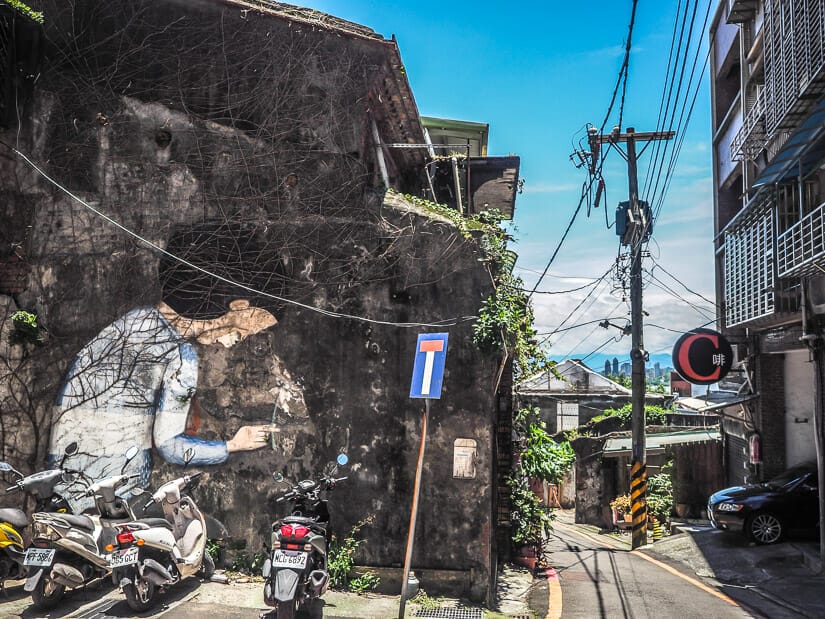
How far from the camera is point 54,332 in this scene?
906 centimetres

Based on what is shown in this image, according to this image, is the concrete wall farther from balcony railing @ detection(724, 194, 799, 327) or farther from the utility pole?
the utility pole

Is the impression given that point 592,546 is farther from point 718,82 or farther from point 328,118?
point 718,82

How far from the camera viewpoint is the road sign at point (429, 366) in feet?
24.4

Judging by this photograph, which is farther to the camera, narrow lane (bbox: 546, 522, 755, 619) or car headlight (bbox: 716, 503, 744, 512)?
car headlight (bbox: 716, 503, 744, 512)

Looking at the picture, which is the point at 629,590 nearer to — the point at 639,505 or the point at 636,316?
the point at 639,505

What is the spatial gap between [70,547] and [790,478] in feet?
39.1

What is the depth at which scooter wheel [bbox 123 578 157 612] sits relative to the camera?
274 inches

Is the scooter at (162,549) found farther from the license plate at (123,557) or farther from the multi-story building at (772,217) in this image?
the multi-story building at (772,217)

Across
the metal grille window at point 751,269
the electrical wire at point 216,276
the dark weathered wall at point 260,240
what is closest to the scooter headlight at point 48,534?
the dark weathered wall at point 260,240

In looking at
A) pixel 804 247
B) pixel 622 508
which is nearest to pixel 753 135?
pixel 804 247

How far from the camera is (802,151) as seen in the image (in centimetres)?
1053

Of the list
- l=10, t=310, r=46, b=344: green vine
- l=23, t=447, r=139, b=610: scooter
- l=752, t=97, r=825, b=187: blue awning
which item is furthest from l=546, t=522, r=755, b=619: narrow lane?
l=10, t=310, r=46, b=344: green vine

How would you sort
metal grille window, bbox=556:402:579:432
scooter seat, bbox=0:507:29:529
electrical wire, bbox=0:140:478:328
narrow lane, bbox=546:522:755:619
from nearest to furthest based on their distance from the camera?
scooter seat, bbox=0:507:29:529 < narrow lane, bbox=546:522:755:619 < electrical wire, bbox=0:140:478:328 < metal grille window, bbox=556:402:579:432

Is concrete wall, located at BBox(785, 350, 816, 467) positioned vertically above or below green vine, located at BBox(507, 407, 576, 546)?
above
